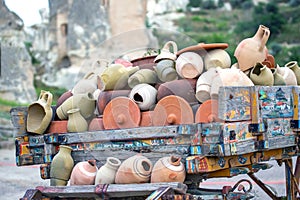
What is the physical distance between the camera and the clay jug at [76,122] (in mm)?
4133

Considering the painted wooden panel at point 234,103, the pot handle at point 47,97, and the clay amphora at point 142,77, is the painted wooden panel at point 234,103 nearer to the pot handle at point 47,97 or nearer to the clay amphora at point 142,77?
the clay amphora at point 142,77

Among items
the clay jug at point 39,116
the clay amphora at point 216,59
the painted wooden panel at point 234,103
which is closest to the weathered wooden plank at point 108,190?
the painted wooden panel at point 234,103

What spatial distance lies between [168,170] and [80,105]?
1064 mm

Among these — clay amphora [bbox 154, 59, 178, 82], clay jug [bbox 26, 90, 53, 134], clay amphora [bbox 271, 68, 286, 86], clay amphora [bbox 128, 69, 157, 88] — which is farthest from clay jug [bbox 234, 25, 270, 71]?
clay jug [bbox 26, 90, 53, 134]

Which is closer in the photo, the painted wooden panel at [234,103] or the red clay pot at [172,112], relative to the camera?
the painted wooden panel at [234,103]

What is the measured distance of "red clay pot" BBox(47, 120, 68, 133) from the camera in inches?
169

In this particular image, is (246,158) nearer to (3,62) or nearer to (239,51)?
(239,51)

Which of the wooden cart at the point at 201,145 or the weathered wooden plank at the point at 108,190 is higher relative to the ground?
the wooden cart at the point at 201,145

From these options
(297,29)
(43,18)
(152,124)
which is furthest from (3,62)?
(297,29)

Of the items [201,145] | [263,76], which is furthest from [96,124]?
[263,76]

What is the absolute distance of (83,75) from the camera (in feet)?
16.9

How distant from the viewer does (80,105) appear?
14.1 feet

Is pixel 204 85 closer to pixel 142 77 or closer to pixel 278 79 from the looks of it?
pixel 142 77

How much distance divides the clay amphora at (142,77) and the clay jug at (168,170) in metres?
0.73
